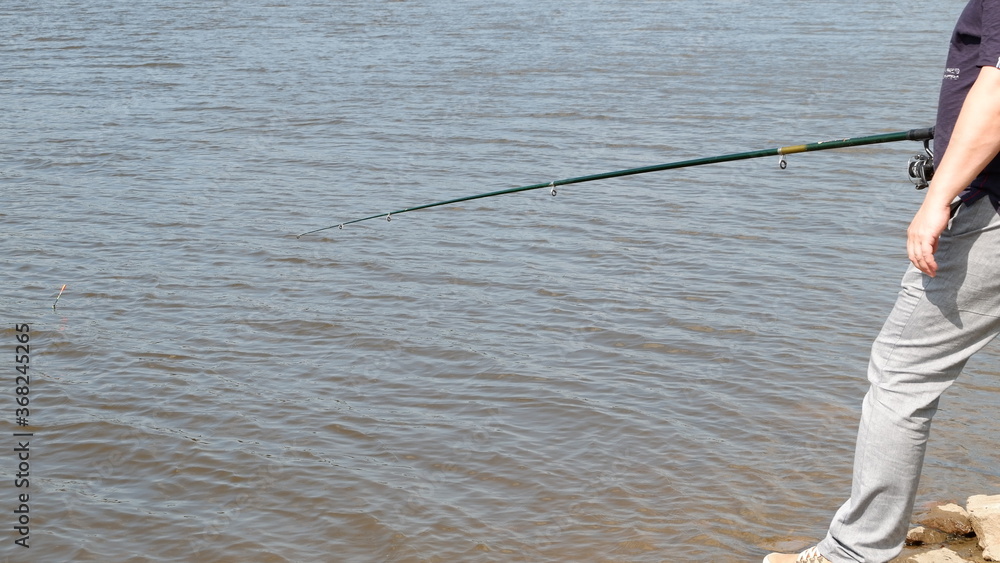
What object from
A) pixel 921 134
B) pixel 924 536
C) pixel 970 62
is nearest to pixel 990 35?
pixel 970 62

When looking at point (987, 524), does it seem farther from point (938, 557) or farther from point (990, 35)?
point (990, 35)

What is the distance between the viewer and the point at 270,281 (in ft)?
19.5

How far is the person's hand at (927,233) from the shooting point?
7.36ft

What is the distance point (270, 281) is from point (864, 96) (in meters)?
7.09

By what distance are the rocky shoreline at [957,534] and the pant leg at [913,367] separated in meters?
0.60

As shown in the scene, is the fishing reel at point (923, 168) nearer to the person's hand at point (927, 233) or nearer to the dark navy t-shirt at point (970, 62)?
the dark navy t-shirt at point (970, 62)

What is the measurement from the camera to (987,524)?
3105 millimetres

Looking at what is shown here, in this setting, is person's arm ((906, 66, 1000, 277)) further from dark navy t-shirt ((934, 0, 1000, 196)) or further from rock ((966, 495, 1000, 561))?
rock ((966, 495, 1000, 561))

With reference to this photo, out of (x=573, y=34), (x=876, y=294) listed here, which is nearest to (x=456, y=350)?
(x=876, y=294)

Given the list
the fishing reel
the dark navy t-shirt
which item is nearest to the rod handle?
the fishing reel

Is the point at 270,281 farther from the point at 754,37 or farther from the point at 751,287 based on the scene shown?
the point at 754,37

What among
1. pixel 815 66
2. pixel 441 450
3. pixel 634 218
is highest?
pixel 815 66

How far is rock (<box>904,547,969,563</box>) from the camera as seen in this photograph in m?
2.98

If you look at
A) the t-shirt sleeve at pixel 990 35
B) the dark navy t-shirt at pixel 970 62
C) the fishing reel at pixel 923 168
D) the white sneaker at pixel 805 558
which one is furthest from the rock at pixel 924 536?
the t-shirt sleeve at pixel 990 35
